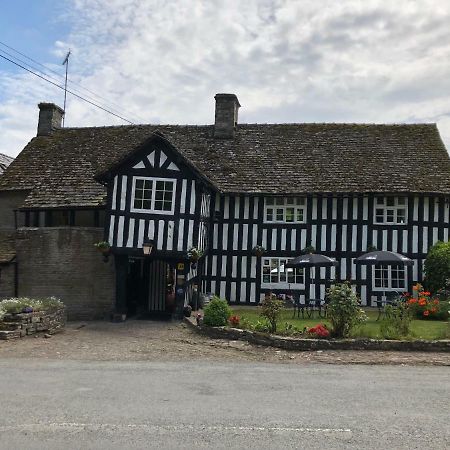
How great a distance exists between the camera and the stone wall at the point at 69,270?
1969 cm

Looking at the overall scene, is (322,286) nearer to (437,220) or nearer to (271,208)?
(271,208)

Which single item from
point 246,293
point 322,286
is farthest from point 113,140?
point 322,286

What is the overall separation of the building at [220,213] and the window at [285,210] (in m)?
0.04

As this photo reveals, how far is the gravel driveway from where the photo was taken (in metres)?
11.9

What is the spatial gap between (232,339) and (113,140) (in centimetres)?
1362

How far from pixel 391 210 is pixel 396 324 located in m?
8.38

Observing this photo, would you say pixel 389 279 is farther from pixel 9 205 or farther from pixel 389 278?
pixel 9 205

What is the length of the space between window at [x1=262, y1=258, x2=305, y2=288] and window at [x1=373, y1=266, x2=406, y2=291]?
2987 mm

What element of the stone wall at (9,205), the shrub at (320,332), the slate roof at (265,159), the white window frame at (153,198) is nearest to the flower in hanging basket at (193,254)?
the white window frame at (153,198)

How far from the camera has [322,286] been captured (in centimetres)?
2091

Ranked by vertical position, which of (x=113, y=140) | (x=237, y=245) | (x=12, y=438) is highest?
(x=113, y=140)

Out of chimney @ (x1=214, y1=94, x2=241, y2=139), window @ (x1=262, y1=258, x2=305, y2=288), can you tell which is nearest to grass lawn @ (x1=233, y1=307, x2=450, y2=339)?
window @ (x1=262, y1=258, x2=305, y2=288)

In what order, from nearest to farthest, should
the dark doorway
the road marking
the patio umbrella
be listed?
the road marking < the patio umbrella < the dark doorway

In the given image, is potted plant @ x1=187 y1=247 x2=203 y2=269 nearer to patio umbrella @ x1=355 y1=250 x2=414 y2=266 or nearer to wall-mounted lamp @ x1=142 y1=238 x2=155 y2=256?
wall-mounted lamp @ x1=142 y1=238 x2=155 y2=256
